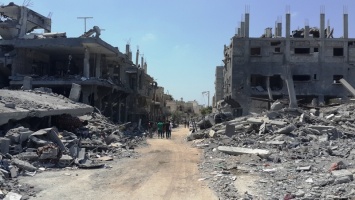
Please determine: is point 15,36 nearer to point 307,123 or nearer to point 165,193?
point 307,123

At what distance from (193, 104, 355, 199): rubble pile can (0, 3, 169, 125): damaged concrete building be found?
10880 millimetres

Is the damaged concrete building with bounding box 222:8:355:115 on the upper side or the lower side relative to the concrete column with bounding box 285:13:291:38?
lower

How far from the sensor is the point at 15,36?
112ft

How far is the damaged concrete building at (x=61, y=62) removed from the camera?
102 feet

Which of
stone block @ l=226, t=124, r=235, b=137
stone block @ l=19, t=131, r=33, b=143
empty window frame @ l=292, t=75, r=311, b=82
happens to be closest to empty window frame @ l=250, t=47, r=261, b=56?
empty window frame @ l=292, t=75, r=311, b=82

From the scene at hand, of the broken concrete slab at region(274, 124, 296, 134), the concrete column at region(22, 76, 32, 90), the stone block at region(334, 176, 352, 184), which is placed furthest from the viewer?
the concrete column at region(22, 76, 32, 90)

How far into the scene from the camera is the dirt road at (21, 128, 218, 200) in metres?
9.04

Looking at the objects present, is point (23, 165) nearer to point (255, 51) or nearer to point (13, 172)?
point (13, 172)

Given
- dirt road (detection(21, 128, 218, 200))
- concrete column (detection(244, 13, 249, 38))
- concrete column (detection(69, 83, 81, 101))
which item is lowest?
dirt road (detection(21, 128, 218, 200))

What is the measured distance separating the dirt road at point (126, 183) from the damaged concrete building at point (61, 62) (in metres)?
16.3

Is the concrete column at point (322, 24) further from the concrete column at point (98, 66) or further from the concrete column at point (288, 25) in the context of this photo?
the concrete column at point (98, 66)

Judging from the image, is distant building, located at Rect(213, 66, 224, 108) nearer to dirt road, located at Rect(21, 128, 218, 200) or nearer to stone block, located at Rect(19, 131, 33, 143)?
dirt road, located at Rect(21, 128, 218, 200)

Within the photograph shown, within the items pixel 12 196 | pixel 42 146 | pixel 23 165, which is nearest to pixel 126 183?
pixel 23 165

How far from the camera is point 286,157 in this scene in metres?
13.8
